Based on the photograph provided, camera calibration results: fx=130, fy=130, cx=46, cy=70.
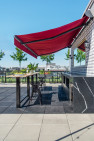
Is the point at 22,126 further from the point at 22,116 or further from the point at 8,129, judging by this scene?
the point at 22,116

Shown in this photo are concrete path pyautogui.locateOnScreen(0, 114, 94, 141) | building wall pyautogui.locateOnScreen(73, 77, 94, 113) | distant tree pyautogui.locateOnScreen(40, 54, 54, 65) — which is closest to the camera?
concrete path pyautogui.locateOnScreen(0, 114, 94, 141)

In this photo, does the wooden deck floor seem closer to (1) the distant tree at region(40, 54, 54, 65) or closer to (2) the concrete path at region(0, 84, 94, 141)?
(2) the concrete path at region(0, 84, 94, 141)

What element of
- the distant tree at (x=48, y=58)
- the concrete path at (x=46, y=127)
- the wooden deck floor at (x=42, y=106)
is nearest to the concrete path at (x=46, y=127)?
the concrete path at (x=46, y=127)

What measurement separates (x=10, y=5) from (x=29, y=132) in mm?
6373

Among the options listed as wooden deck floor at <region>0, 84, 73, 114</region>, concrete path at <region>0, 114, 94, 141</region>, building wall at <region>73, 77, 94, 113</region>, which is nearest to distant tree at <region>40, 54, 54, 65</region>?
wooden deck floor at <region>0, 84, 73, 114</region>

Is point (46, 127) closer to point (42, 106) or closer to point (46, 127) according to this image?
point (46, 127)

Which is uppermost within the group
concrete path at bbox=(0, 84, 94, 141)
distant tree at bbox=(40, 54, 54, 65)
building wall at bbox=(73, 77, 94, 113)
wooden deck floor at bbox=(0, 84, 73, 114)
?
distant tree at bbox=(40, 54, 54, 65)

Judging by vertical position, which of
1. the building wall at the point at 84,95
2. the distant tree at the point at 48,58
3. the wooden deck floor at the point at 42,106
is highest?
A: the distant tree at the point at 48,58

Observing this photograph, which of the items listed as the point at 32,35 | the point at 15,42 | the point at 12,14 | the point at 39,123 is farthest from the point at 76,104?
the point at 12,14

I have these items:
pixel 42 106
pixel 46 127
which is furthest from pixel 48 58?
pixel 46 127

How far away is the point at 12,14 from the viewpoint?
687 cm

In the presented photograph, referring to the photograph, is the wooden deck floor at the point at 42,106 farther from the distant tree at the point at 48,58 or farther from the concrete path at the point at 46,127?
the distant tree at the point at 48,58

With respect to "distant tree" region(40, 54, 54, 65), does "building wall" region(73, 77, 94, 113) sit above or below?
below

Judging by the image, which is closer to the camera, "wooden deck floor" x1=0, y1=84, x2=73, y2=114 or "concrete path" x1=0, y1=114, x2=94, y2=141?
"concrete path" x1=0, y1=114, x2=94, y2=141
